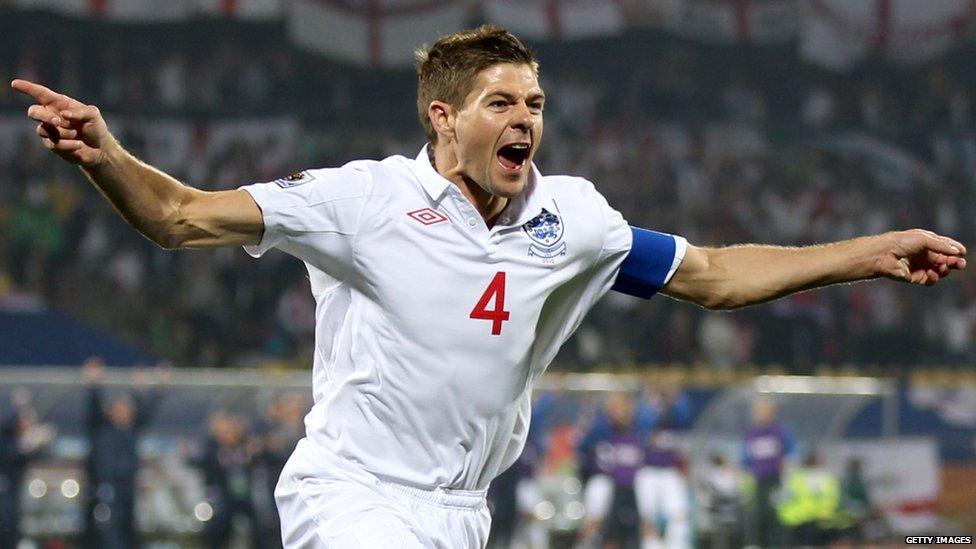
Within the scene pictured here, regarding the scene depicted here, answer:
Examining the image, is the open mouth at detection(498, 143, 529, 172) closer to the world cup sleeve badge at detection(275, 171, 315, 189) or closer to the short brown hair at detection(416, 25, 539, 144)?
the short brown hair at detection(416, 25, 539, 144)

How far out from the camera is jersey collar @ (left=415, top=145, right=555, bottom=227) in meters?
3.67

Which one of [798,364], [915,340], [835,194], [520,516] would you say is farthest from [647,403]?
[835,194]


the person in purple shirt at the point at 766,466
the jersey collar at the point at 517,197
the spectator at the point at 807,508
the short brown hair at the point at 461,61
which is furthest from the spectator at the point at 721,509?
the short brown hair at the point at 461,61

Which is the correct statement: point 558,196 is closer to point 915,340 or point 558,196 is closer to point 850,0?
point 915,340

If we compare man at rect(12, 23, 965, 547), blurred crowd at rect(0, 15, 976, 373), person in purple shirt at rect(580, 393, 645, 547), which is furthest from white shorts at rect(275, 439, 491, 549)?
blurred crowd at rect(0, 15, 976, 373)

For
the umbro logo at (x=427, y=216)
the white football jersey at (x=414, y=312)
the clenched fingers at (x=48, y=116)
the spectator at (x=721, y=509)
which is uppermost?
the clenched fingers at (x=48, y=116)

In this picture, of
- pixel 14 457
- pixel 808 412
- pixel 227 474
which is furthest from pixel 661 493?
pixel 14 457

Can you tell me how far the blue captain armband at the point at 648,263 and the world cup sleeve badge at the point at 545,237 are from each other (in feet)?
0.81

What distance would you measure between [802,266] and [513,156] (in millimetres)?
860

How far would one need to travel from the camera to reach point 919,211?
69.8 feet

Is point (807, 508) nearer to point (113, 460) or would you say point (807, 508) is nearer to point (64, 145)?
point (113, 460)

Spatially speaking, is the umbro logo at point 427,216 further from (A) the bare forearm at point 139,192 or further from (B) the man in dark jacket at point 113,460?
(B) the man in dark jacket at point 113,460

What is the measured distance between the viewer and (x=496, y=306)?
3607 mm

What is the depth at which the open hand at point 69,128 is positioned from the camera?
304 cm
